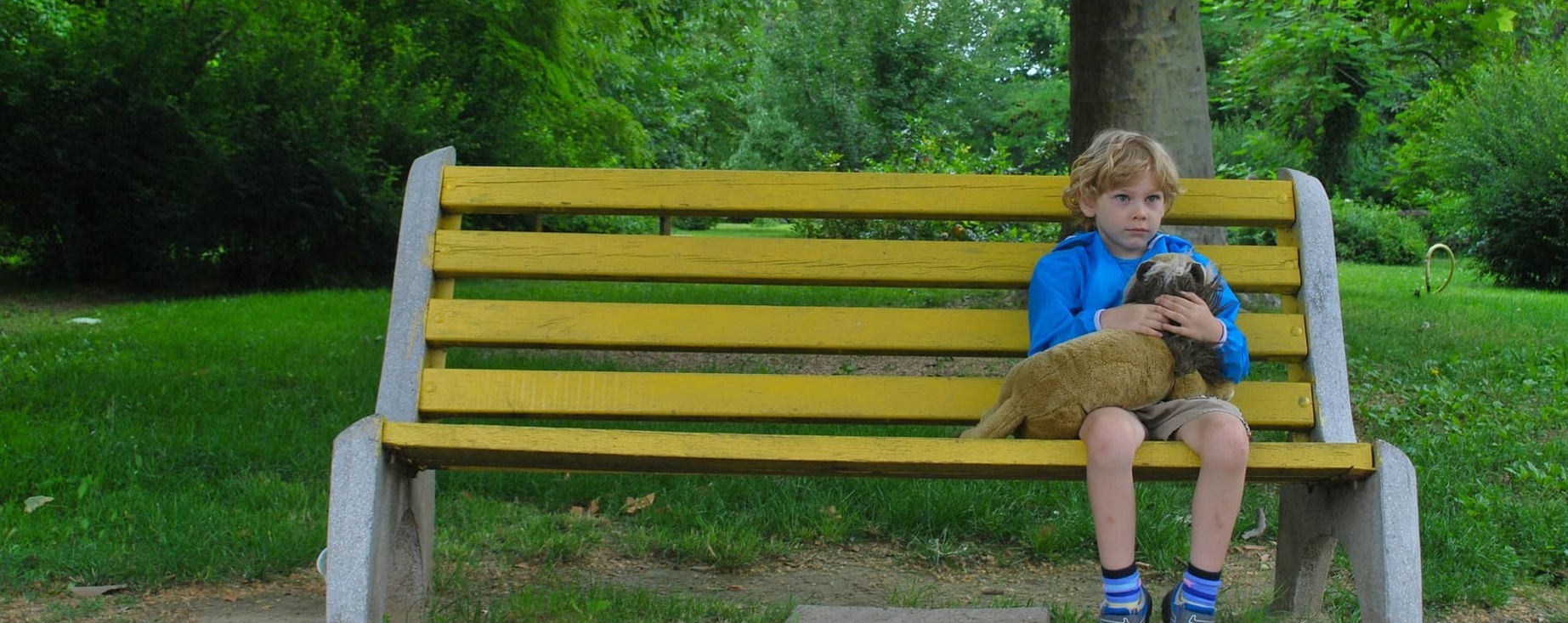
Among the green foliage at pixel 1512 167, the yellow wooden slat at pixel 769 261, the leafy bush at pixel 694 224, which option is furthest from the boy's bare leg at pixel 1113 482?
the leafy bush at pixel 694 224

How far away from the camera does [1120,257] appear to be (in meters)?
3.10

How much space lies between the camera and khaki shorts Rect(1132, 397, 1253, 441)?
8.93 ft

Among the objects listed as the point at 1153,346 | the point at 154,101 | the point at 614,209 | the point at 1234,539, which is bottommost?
the point at 1234,539

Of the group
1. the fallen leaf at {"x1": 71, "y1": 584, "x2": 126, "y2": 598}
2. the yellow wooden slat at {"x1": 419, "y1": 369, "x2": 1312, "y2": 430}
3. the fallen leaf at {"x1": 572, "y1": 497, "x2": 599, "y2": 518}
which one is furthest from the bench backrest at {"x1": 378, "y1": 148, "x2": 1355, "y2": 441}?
the fallen leaf at {"x1": 572, "y1": 497, "x2": 599, "y2": 518}

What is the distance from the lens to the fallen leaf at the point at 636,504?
4.21 m

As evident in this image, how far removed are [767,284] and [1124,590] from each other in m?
1.00

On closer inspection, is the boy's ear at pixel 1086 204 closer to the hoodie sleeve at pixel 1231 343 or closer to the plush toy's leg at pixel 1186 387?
the hoodie sleeve at pixel 1231 343

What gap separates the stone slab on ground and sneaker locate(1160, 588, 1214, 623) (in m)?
0.33

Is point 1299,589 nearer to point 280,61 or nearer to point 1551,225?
point 280,61

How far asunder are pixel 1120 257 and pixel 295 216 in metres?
10.6

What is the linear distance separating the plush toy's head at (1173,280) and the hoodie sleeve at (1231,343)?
0.03 meters

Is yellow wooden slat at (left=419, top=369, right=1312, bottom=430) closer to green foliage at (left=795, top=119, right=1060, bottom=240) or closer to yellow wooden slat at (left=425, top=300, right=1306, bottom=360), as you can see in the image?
yellow wooden slat at (left=425, top=300, right=1306, bottom=360)

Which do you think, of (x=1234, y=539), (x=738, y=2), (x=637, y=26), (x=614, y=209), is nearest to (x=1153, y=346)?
(x=614, y=209)

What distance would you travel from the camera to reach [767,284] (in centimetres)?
303
